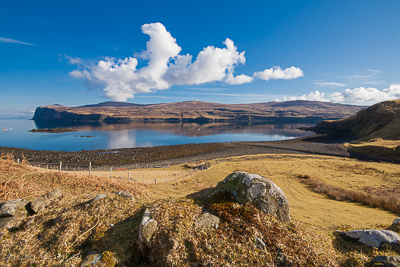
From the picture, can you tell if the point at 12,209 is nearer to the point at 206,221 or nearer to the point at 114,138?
the point at 206,221

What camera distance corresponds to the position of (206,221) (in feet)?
15.4

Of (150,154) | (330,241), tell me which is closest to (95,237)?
(330,241)

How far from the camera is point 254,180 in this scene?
5.77 meters

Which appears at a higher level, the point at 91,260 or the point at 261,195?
the point at 261,195

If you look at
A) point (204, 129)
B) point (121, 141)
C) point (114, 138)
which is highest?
point (114, 138)

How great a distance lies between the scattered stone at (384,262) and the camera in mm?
3797

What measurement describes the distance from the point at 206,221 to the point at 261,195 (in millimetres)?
1900

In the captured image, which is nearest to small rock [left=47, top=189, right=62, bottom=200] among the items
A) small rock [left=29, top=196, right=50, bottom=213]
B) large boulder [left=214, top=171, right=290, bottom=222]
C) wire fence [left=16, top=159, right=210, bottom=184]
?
small rock [left=29, top=196, right=50, bottom=213]

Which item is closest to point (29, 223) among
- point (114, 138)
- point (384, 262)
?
point (384, 262)

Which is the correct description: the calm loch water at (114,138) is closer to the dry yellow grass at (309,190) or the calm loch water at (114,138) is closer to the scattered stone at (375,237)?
the dry yellow grass at (309,190)

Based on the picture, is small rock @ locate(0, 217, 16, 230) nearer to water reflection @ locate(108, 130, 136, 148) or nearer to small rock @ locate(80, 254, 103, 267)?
small rock @ locate(80, 254, 103, 267)

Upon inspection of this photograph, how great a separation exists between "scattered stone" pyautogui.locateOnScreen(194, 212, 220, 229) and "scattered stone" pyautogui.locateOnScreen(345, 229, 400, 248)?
12.5 feet

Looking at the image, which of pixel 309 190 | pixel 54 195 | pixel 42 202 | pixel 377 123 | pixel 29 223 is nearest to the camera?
pixel 29 223

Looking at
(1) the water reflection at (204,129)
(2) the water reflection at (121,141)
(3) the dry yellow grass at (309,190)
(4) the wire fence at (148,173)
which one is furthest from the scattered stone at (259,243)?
(1) the water reflection at (204,129)
